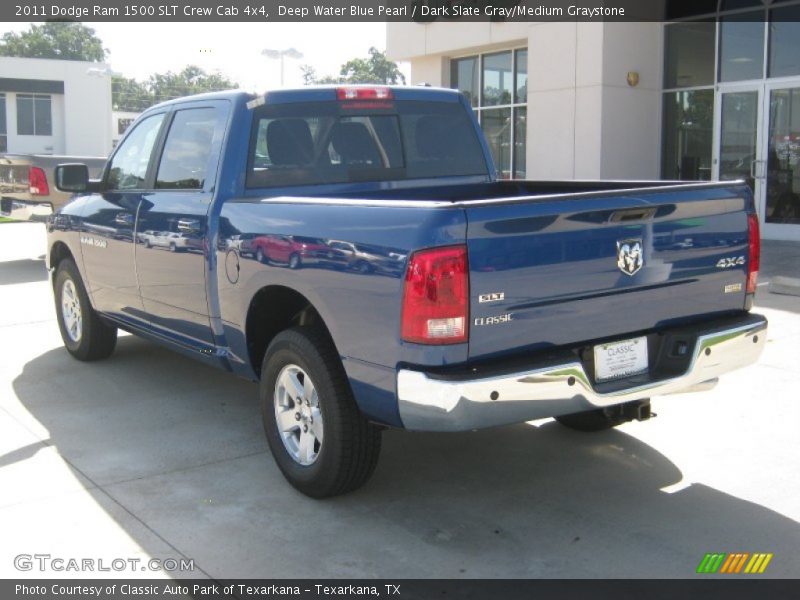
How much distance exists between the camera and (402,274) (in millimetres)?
3684

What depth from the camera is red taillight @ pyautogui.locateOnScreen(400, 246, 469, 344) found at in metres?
3.61

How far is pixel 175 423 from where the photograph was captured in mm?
5742

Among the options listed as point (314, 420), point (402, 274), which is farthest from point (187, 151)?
point (402, 274)

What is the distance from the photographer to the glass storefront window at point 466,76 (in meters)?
20.2

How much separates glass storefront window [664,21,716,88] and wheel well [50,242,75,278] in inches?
474

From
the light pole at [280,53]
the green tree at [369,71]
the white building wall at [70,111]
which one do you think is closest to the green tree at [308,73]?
the green tree at [369,71]

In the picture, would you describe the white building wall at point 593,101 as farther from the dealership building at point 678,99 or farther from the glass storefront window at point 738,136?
the glass storefront window at point 738,136

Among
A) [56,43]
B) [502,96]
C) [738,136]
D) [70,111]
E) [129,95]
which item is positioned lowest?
[738,136]

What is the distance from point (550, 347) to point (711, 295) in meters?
1.04

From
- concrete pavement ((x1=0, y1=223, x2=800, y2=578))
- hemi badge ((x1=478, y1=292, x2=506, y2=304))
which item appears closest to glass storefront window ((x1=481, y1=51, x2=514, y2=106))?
concrete pavement ((x1=0, y1=223, x2=800, y2=578))

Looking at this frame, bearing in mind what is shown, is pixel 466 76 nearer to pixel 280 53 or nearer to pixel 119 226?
pixel 280 53

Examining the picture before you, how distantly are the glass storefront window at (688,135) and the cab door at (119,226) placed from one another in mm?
11753

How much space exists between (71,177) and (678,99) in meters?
12.6

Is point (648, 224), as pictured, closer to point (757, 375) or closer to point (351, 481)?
point (351, 481)
